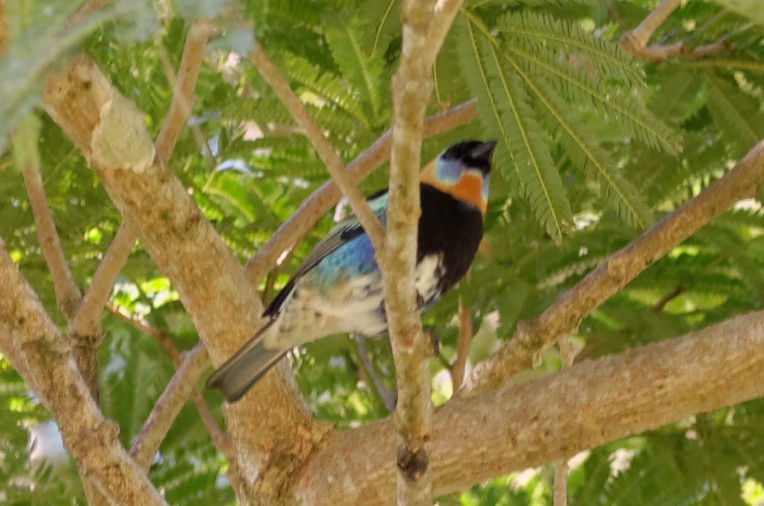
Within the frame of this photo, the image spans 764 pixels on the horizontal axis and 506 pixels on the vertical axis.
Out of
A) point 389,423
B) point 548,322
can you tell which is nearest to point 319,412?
point 389,423

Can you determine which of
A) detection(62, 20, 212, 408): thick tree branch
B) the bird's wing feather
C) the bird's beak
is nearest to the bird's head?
the bird's beak

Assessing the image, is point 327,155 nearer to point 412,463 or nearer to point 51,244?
point 412,463

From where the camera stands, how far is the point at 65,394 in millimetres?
1584

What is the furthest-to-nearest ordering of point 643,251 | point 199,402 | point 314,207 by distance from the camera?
point 199,402 → point 314,207 → point 643,251

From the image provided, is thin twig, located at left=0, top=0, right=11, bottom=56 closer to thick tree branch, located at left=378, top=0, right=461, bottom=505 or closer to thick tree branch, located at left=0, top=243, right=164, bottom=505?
thick tree branch, located at left=378, top=0, right=461, bottom=505

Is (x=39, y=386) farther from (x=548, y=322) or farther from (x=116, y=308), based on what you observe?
(x=548, y=322)

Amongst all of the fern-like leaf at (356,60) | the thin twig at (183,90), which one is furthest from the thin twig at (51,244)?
the fern-like leaf at (356,60)

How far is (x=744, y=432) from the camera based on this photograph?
209 cm

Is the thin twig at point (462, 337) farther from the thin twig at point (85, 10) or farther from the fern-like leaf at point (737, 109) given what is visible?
the thin twig at point (85, 10)

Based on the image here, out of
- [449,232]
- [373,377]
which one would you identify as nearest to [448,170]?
[449,232]

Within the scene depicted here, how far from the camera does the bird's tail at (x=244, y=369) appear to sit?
1.67 metres

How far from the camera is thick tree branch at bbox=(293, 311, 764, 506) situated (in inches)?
56.1

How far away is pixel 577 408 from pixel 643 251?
0.28 m

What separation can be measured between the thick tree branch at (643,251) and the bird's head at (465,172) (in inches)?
13.4
